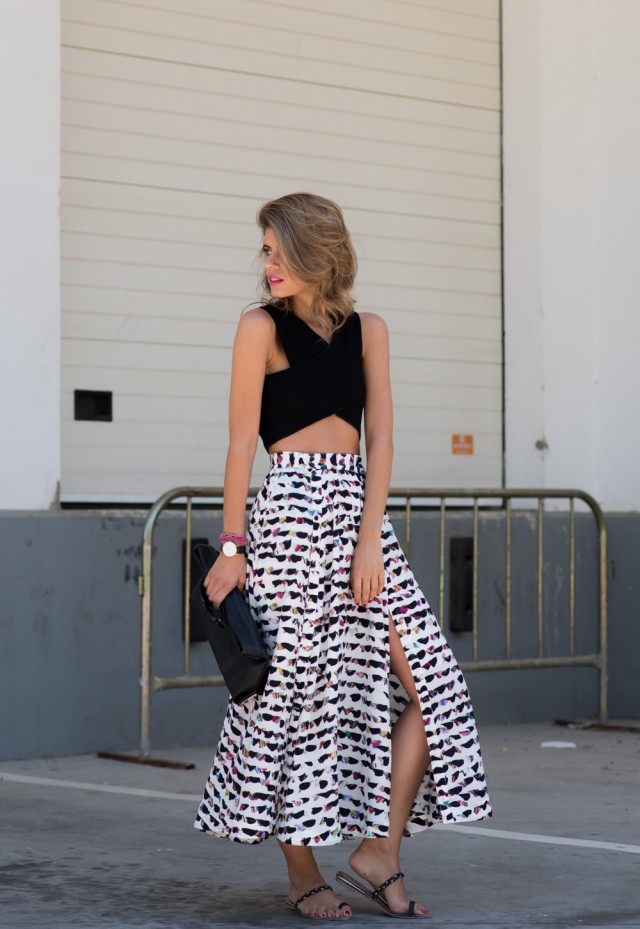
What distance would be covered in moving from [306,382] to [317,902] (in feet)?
4.43

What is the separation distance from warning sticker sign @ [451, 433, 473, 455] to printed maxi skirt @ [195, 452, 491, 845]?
4.90m

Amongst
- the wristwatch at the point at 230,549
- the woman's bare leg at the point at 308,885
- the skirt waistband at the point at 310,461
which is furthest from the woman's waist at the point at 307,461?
the woman's bare leg at the point at 308,885

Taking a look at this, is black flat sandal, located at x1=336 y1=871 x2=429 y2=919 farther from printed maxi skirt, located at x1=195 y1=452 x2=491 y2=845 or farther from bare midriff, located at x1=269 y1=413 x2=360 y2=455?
bare midriff, located at x1=269 y1=413 x2=360 y2=455

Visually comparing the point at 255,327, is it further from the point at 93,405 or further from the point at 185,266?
the point at 185,266

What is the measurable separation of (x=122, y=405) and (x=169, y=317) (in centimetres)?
53

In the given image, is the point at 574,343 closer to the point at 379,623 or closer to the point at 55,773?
the point at 55,773

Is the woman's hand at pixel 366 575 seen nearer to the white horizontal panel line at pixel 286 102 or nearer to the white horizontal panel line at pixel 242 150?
the white horizontal panel line at pixel 242 150

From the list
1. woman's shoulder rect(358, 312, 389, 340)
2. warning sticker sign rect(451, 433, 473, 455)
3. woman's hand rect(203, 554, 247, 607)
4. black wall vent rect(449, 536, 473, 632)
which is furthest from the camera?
warning sticker sign rect(451, 433, 473, 455)

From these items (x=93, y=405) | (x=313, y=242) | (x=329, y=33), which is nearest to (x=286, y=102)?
(x=329, y=33)

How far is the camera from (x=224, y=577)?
4090mm

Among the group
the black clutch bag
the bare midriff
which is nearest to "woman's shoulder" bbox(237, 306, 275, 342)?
the bare midriff

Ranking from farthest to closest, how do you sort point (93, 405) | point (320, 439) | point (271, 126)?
point (271, 126) → point (93, 405) → point (320, 439)

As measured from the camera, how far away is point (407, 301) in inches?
353

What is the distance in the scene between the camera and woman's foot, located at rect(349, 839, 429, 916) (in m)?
4.11
